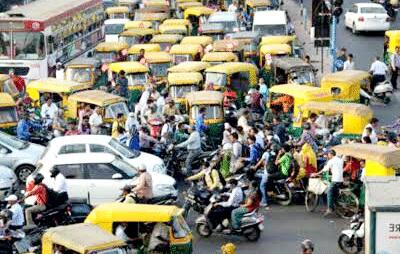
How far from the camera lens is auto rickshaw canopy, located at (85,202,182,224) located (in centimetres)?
2000

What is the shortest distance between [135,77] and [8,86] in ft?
12.7

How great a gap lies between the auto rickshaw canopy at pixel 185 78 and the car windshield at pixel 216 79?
0.30m

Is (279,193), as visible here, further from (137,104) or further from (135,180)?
(137,104)

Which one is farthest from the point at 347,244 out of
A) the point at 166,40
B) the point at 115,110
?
the point at 166,40

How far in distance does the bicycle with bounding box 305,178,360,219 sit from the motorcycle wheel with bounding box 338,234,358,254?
217 centimetres

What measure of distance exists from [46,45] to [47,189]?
17597 millimetres

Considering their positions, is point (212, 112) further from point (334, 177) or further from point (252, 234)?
point (252, 234)

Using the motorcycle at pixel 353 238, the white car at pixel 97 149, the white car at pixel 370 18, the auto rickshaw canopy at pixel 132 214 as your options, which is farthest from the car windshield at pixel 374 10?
the auto rickshaw canopy at pixel 132 214

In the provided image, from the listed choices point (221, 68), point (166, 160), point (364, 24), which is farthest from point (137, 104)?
point (364, 24)

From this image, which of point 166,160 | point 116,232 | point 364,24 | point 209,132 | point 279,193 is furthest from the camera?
point 364,24

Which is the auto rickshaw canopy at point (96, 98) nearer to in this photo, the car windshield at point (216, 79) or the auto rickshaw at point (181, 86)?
the auto rickshaw at point (181, 86)

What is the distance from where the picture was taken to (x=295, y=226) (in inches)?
948

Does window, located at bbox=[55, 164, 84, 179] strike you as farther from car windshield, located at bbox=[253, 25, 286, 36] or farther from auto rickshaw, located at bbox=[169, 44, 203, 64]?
car windshield, located at bbox=[253, 25, 286, 36]

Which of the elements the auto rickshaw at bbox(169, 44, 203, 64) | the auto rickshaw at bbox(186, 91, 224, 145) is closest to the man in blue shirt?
the auto rickshaw at bbox(186, 91, 224, 145)
